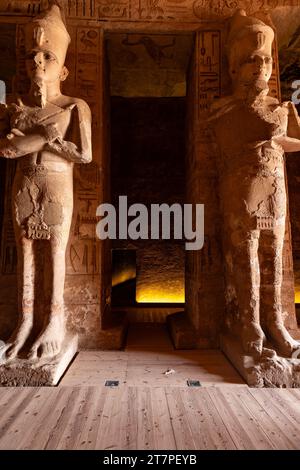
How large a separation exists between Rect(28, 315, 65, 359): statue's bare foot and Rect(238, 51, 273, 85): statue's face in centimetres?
287

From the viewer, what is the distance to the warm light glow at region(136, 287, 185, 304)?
23.4 ft

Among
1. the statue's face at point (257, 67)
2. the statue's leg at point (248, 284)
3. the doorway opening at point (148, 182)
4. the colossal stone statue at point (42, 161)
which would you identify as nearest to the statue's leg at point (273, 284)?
the statue's leg at point (248, 284)

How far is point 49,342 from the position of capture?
293 centimetres

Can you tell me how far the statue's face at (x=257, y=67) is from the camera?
316 cm

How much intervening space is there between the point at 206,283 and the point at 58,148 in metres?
2.04

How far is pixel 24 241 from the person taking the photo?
311cm

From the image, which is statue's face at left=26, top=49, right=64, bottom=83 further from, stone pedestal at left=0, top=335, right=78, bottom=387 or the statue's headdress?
stone pedestal at left=0, top=335, right=78, bottom=387

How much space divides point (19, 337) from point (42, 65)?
7.98 feet

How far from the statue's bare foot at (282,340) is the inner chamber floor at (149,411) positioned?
13.5 inches

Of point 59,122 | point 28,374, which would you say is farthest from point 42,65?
point 28,374

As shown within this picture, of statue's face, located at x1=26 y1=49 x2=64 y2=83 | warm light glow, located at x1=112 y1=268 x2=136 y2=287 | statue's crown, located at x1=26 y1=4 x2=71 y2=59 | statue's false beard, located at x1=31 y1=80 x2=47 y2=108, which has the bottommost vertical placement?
warm light glow, located at x1=112 y1=268 x2=136 y2=287

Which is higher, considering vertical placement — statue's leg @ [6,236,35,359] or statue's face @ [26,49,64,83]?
statue's face @ [26,49,64,83]

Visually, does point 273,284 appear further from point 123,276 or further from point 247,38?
point 123,276

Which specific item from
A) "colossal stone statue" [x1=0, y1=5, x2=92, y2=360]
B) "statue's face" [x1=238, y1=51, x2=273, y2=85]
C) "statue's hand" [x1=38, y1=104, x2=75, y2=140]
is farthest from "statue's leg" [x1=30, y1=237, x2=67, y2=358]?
"statue's face" [x1=238, y1=51, x2=273, y2=85]
